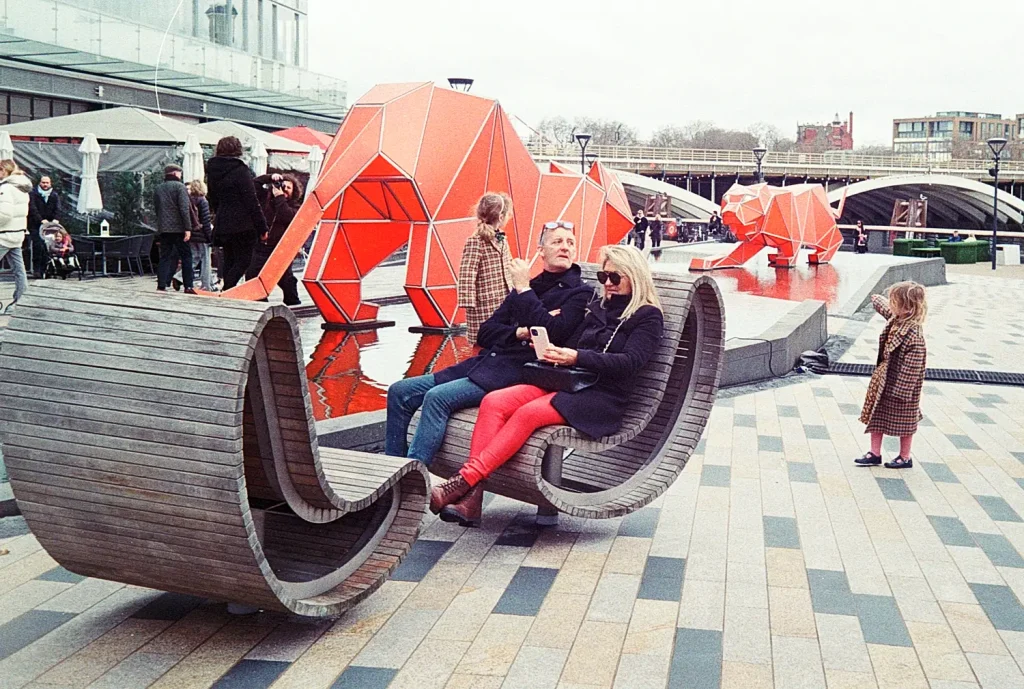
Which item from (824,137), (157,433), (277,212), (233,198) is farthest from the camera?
(824,137)

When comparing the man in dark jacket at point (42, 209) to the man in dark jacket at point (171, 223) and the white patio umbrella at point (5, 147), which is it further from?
the man in dark jacket at point (171, 223)

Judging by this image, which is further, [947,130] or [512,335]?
→ [947,130]

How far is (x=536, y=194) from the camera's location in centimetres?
1184

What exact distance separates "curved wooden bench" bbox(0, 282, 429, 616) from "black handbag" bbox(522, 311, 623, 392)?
1539 millimetres

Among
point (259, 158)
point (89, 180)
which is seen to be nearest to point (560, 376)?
point (89, 180)

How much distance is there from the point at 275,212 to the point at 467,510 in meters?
7.33

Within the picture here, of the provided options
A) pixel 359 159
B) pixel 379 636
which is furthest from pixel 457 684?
pixel 359 159

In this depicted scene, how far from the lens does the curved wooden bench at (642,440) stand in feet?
17.0

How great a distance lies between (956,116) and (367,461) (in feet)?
652

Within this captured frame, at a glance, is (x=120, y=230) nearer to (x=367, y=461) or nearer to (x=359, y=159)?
(x=359, y=159)

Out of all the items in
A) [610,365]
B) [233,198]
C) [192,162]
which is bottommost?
[610,365]

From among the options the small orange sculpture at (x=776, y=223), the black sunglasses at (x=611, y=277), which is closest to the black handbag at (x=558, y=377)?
the black sunglasses at (x=611, y=277)

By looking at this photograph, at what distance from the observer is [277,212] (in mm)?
11844

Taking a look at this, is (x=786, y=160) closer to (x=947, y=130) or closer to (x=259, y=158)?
(x=259, y=158)
